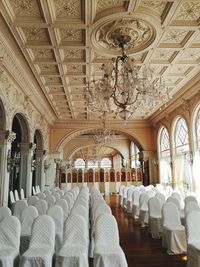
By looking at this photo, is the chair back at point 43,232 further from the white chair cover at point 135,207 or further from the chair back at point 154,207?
the white chair cover at point 135,207

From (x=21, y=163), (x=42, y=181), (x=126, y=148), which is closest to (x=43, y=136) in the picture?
(x=42, y=181)

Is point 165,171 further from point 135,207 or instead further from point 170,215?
point 170,215

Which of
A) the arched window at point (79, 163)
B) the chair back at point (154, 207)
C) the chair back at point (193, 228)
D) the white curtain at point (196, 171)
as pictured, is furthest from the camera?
the arched window at point (79, 163)

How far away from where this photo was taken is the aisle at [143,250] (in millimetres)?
4145

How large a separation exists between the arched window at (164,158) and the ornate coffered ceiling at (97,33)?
5.80m

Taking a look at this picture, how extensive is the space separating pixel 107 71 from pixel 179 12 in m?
2.10

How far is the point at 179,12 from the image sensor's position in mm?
5508

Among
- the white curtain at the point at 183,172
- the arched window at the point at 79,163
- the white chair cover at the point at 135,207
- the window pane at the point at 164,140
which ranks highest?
the window pane at the point at 164,140

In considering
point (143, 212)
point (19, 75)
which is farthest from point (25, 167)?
point (143, 212)

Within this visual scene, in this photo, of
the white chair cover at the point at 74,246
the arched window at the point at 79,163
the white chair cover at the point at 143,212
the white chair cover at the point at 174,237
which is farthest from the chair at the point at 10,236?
the arched window at the point at 79,163

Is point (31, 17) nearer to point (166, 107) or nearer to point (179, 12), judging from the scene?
point (179, 12)

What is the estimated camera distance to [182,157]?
12.2 meters

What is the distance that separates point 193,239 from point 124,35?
15.8 feet

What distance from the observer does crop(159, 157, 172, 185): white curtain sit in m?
13.8
